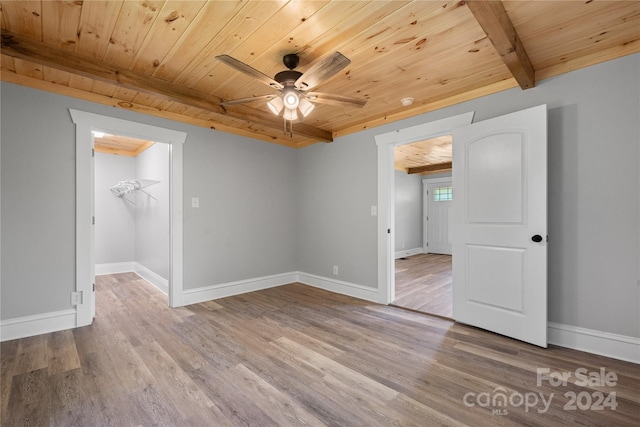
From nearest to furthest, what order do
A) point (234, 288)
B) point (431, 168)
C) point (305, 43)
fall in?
1. point (305, 43)
2. point (234, 288)
3. point (431, 168)

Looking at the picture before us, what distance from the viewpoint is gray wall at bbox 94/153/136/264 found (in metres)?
5.18

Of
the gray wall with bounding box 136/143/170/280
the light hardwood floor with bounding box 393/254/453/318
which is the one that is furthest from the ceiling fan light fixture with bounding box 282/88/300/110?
the light hardwood floor with bounding box 393/254/453/318

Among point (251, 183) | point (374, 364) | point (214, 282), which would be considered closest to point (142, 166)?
point (251, 183)

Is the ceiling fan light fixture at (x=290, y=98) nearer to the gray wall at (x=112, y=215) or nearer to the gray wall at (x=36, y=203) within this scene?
the gray wall at (x=36, y=203)

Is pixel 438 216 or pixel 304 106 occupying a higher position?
pixel 304 106

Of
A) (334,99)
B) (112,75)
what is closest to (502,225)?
(334,99)

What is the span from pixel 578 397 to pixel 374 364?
1.23 meters

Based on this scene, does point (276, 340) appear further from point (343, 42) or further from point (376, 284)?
point (343, 42)

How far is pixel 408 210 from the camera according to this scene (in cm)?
764

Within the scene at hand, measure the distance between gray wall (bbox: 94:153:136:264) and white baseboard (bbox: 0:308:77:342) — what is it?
2.95 m

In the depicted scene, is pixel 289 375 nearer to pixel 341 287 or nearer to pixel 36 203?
pixel 341 287

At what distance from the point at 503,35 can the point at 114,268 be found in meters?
6.56

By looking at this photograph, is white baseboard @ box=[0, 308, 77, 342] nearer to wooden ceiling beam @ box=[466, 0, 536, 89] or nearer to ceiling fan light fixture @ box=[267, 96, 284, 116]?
ceiling fan light fixture @ box=[267, 96, 284, 116]

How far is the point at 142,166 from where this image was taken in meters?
5.09
